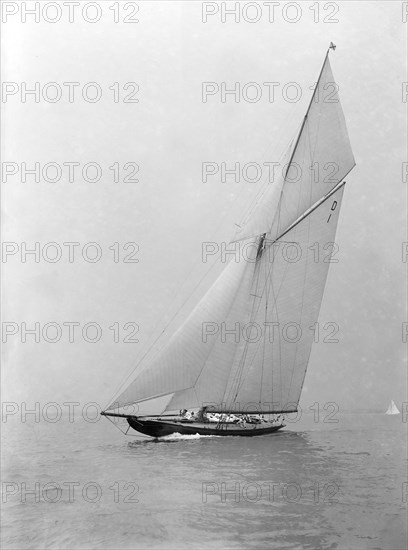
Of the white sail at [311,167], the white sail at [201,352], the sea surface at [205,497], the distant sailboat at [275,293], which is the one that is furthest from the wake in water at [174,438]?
the white sail at [311,167]

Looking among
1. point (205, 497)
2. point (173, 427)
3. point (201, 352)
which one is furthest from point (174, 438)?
point (205, 497)

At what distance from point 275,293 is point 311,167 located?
5818mm

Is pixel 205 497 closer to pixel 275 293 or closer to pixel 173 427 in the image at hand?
pixel 173 427

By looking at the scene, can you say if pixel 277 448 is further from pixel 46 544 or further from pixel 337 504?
pixel 46 544

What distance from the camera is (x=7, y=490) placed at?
745 inches

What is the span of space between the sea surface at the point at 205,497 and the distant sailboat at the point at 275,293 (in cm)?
191

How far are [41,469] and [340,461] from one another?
408 inches

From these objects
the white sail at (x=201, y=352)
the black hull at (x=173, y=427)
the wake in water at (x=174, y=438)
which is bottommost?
the wake in water at (x=174, y=438)

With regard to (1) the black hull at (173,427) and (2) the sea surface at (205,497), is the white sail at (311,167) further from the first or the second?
(2) the sea surface at (205,497)

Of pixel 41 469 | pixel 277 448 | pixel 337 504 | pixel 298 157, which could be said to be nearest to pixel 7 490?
pixel 41 469

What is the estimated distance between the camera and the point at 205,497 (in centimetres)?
1784

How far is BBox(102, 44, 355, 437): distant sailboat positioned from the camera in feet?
97.8

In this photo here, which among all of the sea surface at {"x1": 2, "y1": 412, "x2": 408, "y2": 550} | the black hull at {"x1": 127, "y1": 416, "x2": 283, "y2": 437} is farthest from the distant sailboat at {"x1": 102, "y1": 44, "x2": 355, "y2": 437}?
the sea surface at {"x1": 2, "y1": 412, "x2": 408, "y2": 550}

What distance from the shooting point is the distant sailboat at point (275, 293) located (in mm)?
29812
